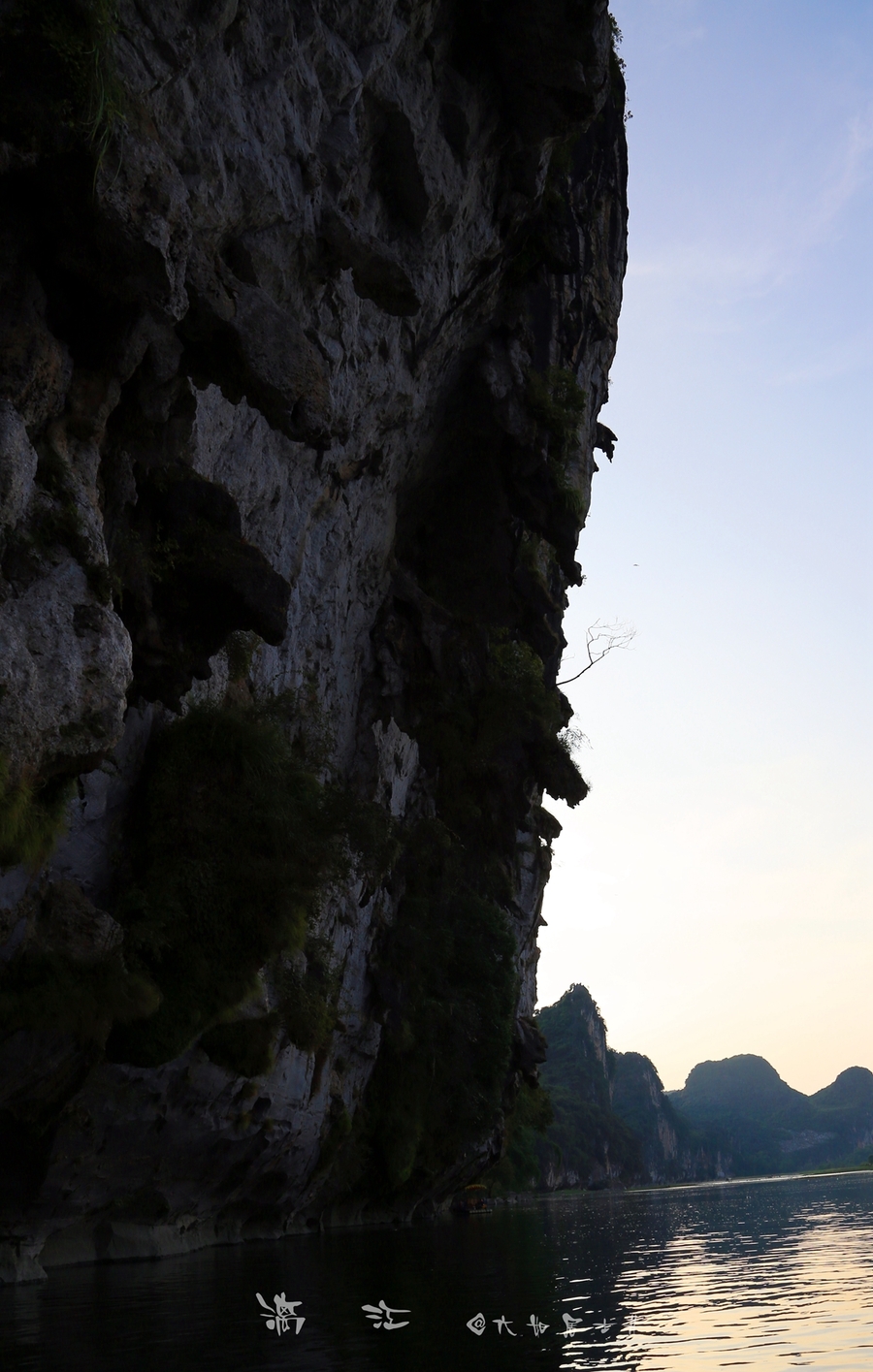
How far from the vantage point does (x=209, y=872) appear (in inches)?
751

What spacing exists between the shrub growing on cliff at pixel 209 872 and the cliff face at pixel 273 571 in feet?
0.21

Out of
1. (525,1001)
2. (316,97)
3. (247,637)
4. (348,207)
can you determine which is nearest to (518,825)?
(525,1001)

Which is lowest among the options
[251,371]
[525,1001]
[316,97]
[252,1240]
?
[252,1240]

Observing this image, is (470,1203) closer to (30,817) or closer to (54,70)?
(30,817)

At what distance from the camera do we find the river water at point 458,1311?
1038 cm

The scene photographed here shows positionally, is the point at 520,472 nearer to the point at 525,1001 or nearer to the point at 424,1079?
the point at 424,1079

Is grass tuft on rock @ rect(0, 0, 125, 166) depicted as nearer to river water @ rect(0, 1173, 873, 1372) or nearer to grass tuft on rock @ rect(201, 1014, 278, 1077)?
river water @ rect(0, 1173, 873, 1372)

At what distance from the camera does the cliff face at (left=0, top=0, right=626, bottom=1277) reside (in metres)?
12.5

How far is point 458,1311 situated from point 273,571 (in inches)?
412

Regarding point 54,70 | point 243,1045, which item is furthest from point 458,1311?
point 54,70

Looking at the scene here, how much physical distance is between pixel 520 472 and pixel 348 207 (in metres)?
11.4

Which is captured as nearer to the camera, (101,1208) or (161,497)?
(161,497)

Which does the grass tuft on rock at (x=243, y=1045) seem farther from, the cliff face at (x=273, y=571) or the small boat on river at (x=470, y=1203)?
the small boat on river at (x=470, y=1203)

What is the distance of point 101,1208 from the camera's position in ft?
71.7
